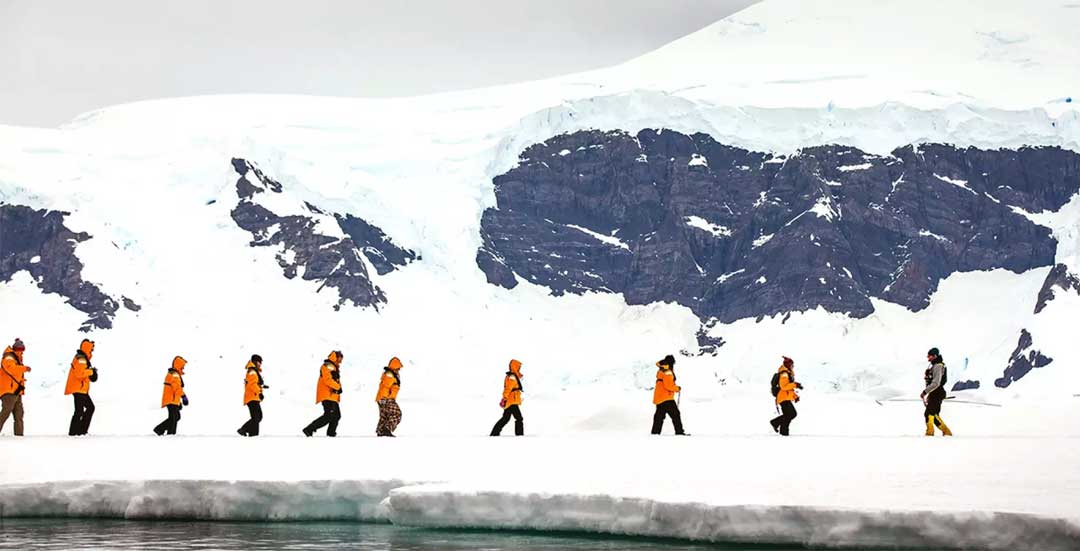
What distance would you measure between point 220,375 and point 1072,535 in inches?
5146

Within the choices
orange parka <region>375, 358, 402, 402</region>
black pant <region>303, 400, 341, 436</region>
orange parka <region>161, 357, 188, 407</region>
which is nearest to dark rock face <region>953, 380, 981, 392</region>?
orange parka <region>375, 358, 402, 402</region>

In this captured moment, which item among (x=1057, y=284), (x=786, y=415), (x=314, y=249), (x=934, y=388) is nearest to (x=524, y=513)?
(x=934, y=388)

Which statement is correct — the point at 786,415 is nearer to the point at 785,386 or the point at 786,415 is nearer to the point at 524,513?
the point at 785,386

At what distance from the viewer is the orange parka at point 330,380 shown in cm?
2852

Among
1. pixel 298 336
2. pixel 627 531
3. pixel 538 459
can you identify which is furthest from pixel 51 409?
pixel 298 336

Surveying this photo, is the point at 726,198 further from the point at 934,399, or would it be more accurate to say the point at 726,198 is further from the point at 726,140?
the point at 934,399

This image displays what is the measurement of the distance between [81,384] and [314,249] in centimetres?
13960

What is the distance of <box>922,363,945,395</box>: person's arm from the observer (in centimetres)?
2822

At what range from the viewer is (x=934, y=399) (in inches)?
1134

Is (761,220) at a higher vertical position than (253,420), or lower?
higher

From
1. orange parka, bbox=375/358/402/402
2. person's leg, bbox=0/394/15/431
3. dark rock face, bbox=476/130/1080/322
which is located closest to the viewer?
person's leg, bbox=0/394/15/431

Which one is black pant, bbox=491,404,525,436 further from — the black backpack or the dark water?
the dark water

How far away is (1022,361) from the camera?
15712cm

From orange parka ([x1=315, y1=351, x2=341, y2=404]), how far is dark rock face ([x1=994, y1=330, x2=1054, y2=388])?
438 ft
